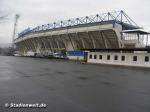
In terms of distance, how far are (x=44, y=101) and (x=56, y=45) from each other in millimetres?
84993

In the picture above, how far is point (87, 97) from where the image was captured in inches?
380

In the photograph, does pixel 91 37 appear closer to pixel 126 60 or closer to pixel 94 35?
pixel 94 35

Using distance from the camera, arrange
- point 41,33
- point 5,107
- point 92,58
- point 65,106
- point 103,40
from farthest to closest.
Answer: point 41,33 < point 103,40 < point 92,58 < point 65,106 < point 5,107

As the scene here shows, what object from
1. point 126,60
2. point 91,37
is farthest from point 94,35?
point 126,60

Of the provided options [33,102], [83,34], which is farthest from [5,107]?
[83,34]

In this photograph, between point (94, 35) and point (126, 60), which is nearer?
point (126, 60)

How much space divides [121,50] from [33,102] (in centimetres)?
3782

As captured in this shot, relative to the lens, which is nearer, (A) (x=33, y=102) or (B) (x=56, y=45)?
(A) (x=33, y=102)

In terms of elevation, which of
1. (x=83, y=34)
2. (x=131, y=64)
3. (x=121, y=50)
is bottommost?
(x=131, y=64)

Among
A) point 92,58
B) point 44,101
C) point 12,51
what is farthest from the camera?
point 12,51

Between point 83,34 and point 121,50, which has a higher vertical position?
point 83,34

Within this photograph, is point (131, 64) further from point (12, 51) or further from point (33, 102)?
point (12, 51)

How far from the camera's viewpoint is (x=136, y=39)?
60.6 meters

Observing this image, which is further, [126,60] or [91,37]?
[91,37]
